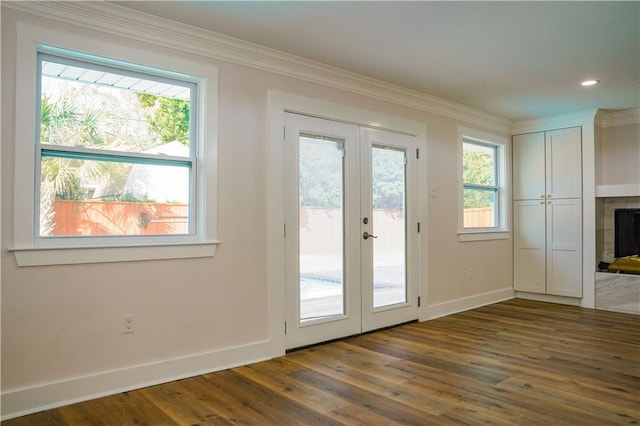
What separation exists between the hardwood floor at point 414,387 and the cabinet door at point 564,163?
204cm

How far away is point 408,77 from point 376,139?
2.13 ft

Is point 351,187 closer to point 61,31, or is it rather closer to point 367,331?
point 367,331

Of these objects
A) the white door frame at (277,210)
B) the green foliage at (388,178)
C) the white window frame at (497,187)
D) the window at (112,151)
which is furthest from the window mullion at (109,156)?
Answer: the white window frame at (497,187)

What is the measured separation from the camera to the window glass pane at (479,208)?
552cm

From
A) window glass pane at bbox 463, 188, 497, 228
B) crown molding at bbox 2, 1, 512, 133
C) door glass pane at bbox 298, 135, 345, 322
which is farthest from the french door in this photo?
window glass pane at bbox 463, 188, 497, 228

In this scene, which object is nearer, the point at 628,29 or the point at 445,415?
the point at 445,415

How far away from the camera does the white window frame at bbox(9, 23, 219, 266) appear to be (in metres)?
2.49

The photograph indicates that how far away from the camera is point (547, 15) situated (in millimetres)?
2875

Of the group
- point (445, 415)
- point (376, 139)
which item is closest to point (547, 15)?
point (376, 139)

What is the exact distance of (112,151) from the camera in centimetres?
285

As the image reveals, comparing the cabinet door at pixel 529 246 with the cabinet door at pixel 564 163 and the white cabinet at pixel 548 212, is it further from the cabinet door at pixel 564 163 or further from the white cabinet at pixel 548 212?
the cabinet door at pixel 564 163

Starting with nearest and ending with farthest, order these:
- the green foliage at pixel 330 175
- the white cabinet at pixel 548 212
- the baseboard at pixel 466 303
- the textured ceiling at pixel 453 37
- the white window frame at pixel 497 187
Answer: the textured ceiling at pixel 453 37 < the green foliage at pixel 330 175 < the baseboard at pixel 466 303 < the white window frame at pixel 497 187 < the white cabinet at pixel 548 212

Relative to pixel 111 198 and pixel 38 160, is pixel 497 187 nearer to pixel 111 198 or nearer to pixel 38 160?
pixel 111 198

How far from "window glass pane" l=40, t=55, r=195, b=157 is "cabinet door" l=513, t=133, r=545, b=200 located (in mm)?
4628
